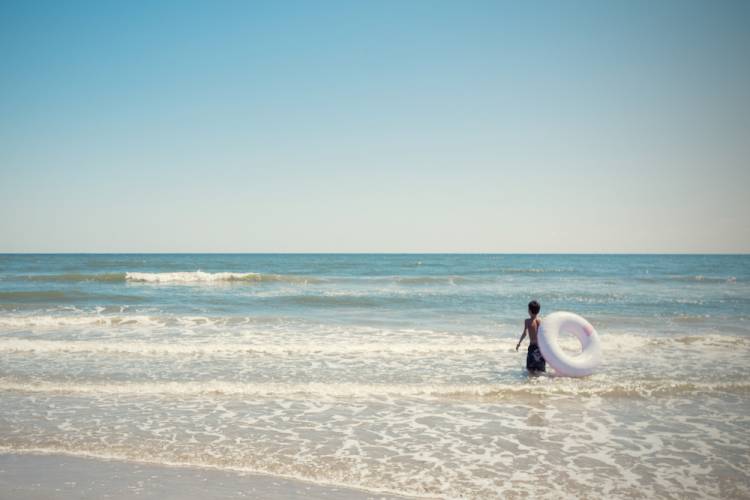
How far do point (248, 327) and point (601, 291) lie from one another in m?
21.2

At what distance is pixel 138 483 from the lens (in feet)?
15.4

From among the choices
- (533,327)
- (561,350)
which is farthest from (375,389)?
(561,350)

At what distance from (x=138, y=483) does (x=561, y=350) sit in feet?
23.5

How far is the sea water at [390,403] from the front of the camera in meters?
5.15

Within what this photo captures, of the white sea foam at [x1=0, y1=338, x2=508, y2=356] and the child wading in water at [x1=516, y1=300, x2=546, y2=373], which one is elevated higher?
the child wading in water at [x1=516, y1=300, x2=546, y2=373]

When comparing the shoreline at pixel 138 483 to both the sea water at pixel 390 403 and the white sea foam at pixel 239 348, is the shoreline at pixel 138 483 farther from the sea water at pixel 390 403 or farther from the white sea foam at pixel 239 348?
the white sea foam at pixel 239 348

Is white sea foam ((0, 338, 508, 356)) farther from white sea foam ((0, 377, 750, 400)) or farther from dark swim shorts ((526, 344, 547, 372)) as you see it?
white sea foam ((0, 377, 750, 400))

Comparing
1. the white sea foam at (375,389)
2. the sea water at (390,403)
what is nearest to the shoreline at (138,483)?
the sea water at (390,403)

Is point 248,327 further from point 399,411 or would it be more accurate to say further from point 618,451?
point 618,451

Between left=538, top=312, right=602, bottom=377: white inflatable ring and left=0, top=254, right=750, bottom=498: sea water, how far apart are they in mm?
258

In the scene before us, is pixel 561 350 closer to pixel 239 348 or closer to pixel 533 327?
pixel 533 327

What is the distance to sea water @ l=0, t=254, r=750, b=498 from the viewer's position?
5.15 metres

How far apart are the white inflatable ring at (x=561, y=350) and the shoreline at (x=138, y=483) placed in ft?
17.2

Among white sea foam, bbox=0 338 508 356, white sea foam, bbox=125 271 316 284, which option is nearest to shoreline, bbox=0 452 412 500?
white sea foam, bbox=0 338 508 356
